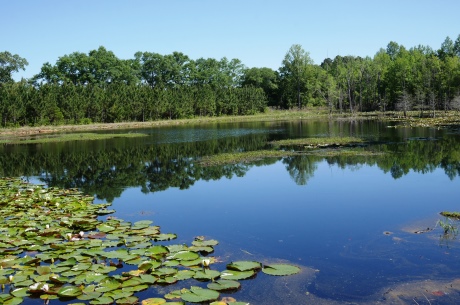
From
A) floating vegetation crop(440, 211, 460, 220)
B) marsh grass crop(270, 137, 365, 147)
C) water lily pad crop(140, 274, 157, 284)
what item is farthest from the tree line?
water lily pad crop(140, 274, 157, 284)

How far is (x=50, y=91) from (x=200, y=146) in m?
43.2

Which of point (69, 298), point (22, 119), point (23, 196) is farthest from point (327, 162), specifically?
point (22, 119)

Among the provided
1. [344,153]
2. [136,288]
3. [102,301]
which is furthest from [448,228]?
[344,153]

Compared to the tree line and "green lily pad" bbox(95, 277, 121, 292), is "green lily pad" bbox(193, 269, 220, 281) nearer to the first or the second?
"green lily pad" bbox(95, 277, 121, 292)

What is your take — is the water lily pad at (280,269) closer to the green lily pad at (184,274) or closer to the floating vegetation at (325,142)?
the green lily pad at (184,274)

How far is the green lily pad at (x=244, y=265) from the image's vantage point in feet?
25.9

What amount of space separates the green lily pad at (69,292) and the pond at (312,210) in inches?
43.7

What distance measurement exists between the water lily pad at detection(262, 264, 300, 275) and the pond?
13 centimetres

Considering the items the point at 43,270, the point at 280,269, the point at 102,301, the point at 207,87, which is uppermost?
the point at 207,87

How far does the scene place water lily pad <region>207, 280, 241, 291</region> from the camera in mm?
7086

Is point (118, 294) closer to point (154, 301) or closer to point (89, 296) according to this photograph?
point (89, 296)

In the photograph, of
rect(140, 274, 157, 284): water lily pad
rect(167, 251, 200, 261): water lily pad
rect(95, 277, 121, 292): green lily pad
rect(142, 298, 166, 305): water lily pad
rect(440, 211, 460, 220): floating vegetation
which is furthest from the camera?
rect(440, 211, 460, 220): floating vegetation

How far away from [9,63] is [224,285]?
89205 millimetres

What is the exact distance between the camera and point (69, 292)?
6.96 m
